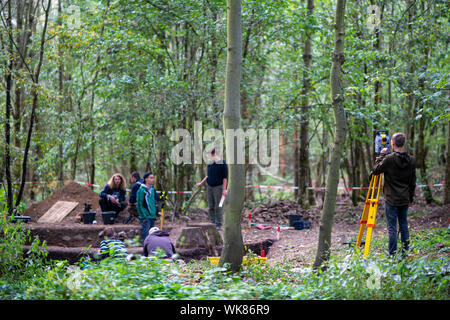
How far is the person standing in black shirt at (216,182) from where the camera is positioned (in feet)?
36.9

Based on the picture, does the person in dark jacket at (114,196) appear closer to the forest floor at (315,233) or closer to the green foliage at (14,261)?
the forest floor at (315,233)

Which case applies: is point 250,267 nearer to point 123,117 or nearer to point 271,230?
point 271,230

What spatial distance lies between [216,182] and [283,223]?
10.5ft

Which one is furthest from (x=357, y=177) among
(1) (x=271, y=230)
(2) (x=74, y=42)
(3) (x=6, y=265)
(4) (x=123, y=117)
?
(3) (x=6, y=265)

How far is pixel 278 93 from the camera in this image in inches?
557

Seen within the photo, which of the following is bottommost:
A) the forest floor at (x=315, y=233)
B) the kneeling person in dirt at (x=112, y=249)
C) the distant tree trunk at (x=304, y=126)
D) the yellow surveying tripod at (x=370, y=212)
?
the forest floor at (x=315, y=233)

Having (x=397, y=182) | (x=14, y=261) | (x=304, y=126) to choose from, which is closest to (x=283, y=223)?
(x=304, y=126)

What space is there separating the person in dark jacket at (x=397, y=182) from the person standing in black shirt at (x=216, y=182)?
513 cm

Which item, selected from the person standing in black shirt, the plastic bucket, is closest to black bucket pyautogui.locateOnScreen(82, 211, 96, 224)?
the person standing in black shirt

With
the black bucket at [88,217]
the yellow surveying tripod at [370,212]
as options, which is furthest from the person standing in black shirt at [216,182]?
the yellow surveying tripod at [370,212]

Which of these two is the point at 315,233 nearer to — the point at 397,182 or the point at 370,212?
the point at 370,212

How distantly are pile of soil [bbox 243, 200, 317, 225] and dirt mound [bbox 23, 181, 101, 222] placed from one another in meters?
5.08

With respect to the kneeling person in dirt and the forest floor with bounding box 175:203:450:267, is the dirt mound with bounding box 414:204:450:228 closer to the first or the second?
the forest floor with bounding box 175:203:450:267
